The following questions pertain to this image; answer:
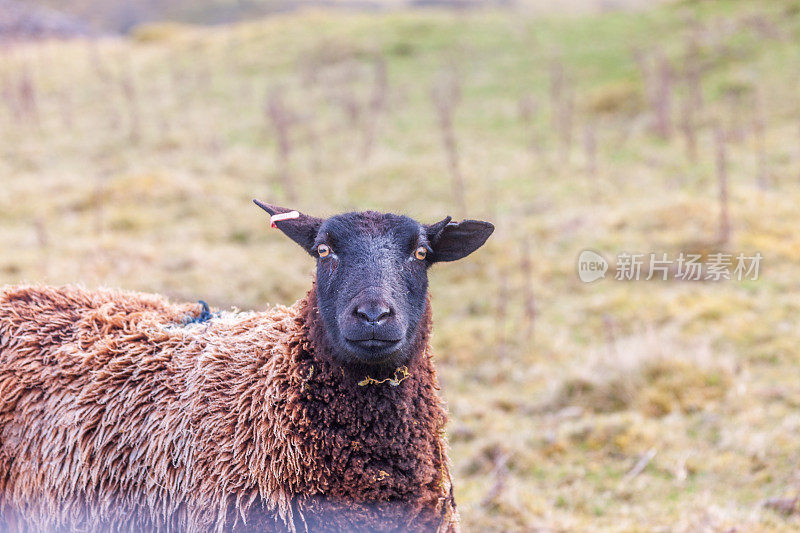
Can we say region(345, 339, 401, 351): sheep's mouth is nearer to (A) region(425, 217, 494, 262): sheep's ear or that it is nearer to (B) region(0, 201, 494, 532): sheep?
(B) region(0, 201, 494, 532): sheep

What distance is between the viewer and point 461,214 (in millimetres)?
15062

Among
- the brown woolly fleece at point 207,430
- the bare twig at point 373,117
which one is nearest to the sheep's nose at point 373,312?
the brown woolly fleece at point 207,430

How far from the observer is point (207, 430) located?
3.93 m

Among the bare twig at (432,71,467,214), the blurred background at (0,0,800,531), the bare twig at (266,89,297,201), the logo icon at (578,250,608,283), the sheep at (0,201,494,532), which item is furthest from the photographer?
the bare twig at (432,71,467,214)

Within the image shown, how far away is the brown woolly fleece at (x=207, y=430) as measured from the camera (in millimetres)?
3748

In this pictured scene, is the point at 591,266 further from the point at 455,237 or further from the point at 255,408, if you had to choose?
the point at 255,408

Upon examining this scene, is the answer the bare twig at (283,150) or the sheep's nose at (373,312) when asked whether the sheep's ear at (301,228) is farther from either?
the bare twig at (283,150)

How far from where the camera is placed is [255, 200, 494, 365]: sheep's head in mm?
3645

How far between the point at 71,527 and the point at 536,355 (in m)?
6.73

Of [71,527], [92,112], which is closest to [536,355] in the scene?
[71,527]

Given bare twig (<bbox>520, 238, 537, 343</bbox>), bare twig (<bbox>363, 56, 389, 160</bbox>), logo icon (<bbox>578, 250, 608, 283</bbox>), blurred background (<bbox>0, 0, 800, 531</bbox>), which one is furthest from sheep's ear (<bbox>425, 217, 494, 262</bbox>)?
bare twig (<bbox>363, 56, 389, 160</bbox>)

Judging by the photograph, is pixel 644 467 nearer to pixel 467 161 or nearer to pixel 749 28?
pixel 467 161

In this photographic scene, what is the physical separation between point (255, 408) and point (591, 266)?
9.02 m

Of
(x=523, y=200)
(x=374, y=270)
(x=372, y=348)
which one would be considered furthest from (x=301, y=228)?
(x=523, y=200)
